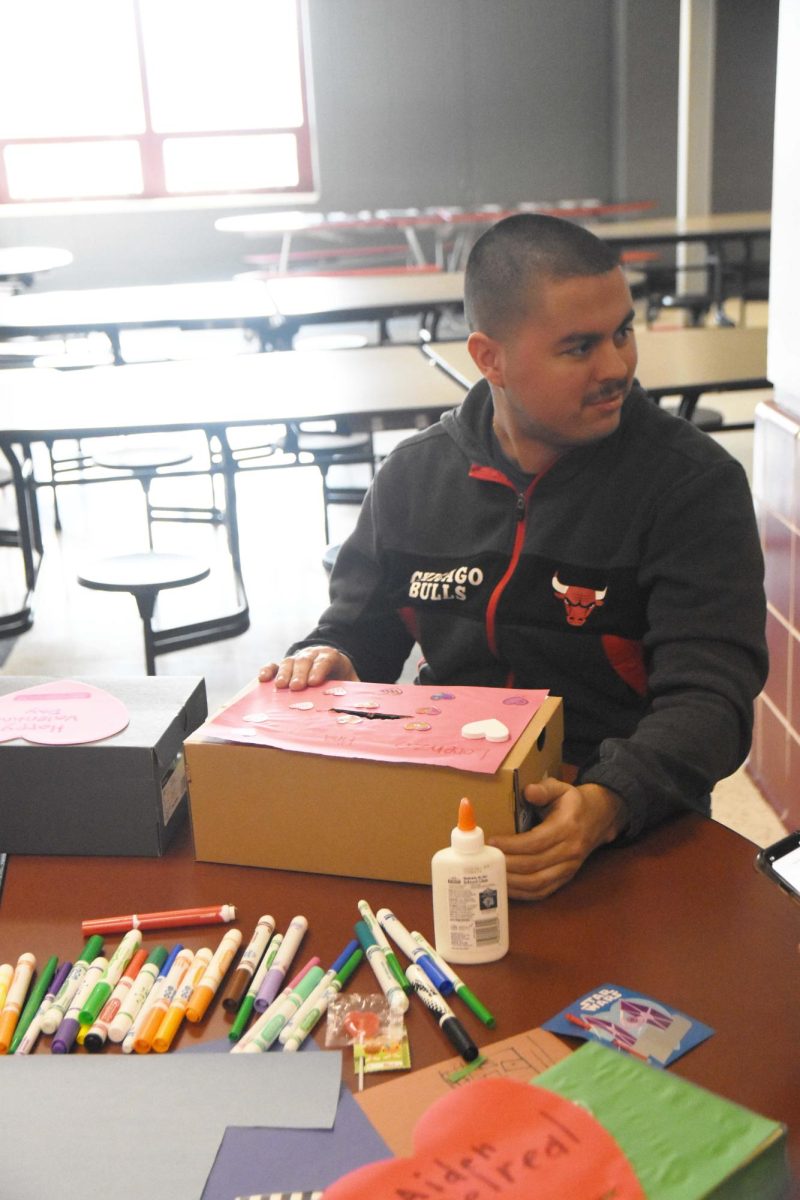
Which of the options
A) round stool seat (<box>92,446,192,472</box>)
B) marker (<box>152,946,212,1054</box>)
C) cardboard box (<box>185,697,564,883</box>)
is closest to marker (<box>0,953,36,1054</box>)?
marker (<box>152,946,212,1054</box>)

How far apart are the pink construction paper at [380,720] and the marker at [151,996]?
0.20 m

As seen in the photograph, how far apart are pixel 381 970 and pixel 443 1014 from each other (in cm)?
8

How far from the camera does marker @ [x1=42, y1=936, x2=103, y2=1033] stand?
3.07ft

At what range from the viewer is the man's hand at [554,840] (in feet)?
3.47

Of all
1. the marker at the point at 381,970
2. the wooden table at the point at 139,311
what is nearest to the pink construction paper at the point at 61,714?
the marker at the point at 381,970

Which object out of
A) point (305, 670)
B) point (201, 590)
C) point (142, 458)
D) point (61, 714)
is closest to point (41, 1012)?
point (61, 714)

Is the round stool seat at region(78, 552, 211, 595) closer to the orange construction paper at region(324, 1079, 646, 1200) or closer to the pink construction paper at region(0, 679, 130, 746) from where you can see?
the pink construction paper at region(0, 679, 130, 746)

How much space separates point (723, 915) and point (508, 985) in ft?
0.69

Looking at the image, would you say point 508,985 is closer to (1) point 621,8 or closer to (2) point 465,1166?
(2) point 465,1166

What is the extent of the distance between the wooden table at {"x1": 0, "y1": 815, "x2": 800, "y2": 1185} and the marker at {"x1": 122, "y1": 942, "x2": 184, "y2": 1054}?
0.03 meters

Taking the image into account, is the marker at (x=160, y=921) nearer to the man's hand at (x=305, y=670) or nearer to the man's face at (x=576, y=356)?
the man's hand at (x=305, y=670)

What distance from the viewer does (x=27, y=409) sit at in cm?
353

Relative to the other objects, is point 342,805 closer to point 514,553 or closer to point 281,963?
point 281,963

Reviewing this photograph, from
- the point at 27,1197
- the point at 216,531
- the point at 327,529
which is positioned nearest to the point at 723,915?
the point at 27,1197
